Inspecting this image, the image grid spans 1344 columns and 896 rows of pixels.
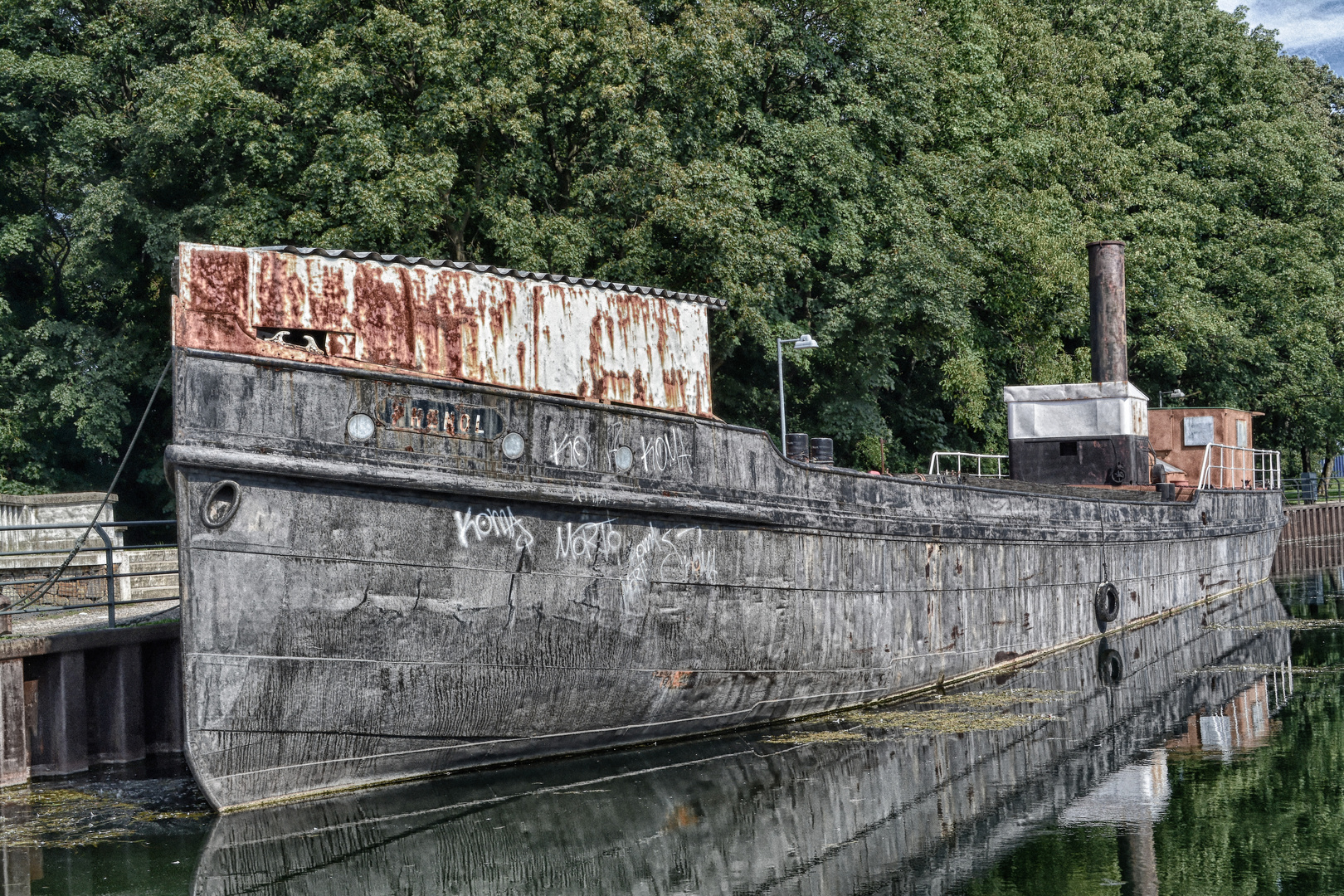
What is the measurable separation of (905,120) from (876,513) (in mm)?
16786

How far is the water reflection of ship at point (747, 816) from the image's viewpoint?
769 centimetres

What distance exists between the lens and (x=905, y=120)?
1078 inches

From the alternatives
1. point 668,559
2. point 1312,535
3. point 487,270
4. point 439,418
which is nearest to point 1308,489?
point 1312,535

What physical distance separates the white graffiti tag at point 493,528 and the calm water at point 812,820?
1736 millimetres

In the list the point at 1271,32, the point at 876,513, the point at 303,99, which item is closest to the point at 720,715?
the point at 876,513

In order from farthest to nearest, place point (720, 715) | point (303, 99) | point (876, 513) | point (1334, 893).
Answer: point (303, 99) → point (876, 513) → point (720, 715) → point (1334, 893)

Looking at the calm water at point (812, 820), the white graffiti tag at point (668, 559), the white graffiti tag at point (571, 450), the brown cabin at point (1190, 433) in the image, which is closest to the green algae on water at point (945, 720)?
the calm water at point (812, 820)

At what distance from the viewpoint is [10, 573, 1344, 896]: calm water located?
761 centimetres

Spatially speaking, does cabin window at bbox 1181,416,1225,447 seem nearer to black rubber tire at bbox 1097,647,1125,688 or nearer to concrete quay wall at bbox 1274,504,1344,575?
black rubber tire at bbox 1097,647,1125,688

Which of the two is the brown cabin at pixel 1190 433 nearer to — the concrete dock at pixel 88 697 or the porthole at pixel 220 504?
the concrete dock at pixel 88 697

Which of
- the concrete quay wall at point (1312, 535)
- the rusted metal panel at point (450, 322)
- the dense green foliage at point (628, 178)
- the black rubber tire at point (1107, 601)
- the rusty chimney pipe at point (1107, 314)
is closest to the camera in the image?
the rusted metal panel at point (450, 322)

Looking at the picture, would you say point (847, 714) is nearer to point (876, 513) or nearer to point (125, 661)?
point (876, 513)

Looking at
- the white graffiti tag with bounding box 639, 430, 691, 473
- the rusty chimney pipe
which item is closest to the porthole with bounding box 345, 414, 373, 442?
the white graffiti tag with bounding box 639, 430, 691, 473

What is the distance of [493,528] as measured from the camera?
9547 mm
